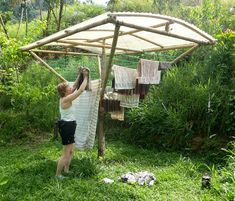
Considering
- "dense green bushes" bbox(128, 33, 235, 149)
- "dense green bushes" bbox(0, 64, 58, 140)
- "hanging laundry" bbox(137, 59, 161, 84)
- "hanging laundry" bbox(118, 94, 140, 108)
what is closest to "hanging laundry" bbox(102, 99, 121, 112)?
"hanging laundry" bbox(118, 94, 140, 108)

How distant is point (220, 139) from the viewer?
580cm

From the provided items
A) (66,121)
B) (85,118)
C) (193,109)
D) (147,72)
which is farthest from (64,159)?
(193,109)

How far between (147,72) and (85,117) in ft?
4.30

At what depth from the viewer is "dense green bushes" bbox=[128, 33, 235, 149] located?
588 centimetres

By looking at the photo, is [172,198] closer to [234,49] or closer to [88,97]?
[88,97]

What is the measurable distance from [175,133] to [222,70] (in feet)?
4.83

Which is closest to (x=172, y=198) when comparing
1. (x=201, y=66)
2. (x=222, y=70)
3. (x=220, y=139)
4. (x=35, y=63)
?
(x=220, y=139)

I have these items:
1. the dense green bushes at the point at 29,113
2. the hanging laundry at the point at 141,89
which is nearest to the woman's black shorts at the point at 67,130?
the hanging laundry at the point at 141,89

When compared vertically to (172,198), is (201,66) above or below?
above

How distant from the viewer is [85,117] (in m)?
4.85

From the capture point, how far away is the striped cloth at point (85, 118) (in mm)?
4816

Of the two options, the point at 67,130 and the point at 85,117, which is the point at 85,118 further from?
the point at 67,130

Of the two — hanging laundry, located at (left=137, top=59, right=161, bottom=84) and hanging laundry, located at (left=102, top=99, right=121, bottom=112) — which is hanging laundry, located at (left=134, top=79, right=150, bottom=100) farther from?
hanging laundry, located at (left=102, top=99, right=121, bottom=112)

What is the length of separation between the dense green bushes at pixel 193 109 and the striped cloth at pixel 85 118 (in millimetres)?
1622
